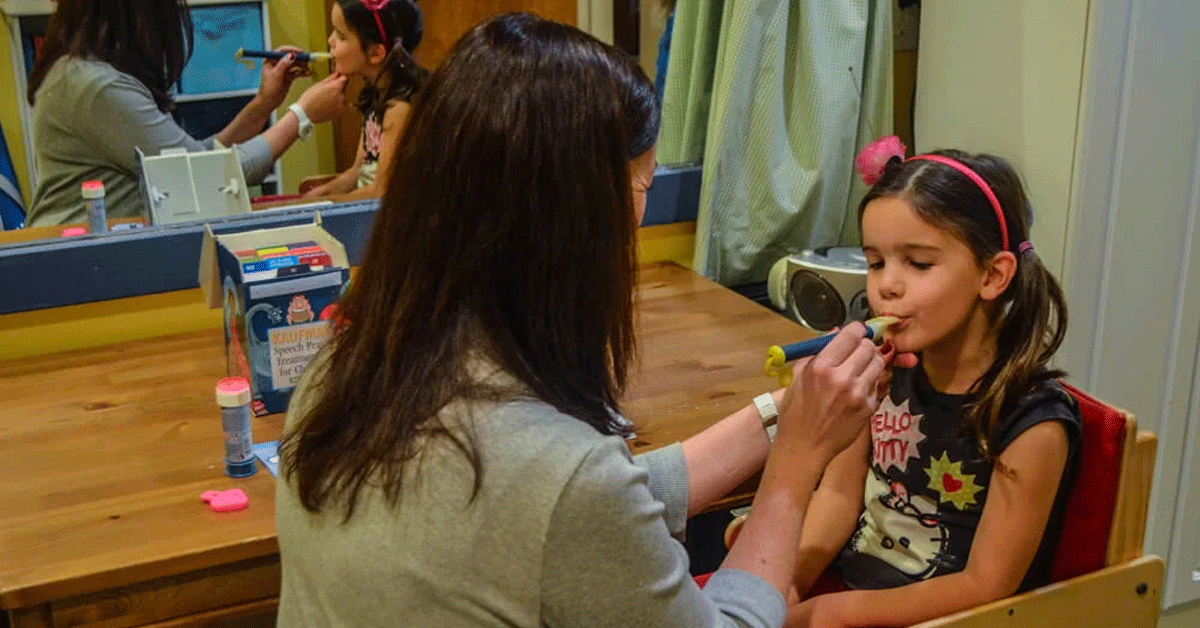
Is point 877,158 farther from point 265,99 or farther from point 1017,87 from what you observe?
point 265,99

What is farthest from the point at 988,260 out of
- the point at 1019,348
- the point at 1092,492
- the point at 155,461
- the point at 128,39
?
the point at 128,39

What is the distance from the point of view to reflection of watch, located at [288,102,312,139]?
2.06m

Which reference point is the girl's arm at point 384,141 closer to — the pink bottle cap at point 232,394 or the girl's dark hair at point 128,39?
the girl's dark hair at point 128,39

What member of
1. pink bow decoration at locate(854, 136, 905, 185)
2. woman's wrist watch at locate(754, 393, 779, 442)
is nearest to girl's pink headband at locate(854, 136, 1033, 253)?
pink bow decoration at locate(854, 136, 905, 185)

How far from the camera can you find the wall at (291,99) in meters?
1.86

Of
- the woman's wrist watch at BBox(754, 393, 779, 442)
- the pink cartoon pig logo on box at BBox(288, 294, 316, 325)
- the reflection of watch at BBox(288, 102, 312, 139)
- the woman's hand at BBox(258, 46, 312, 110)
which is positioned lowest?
the woman's wrist watch at BBox(754, 393, 779, 442)

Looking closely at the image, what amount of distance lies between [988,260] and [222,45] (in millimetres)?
1218

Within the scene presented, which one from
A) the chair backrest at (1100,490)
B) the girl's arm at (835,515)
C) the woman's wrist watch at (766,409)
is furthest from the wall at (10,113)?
the chair backrest at (1100,490)

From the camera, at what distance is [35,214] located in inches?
77.4

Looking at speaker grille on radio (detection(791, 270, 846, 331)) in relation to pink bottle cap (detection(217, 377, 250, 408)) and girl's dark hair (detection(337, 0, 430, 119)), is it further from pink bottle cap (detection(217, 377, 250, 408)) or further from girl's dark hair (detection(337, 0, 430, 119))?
pink bottle cap (detection(217, 377, 250, 408))

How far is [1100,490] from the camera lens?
4.66 ft

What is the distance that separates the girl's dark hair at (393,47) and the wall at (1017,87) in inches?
36.7

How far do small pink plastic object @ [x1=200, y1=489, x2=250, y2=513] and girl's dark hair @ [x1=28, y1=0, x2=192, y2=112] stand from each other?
779 mm

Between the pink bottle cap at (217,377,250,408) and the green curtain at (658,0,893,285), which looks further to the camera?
the green curtain at (658,0,893,285)
